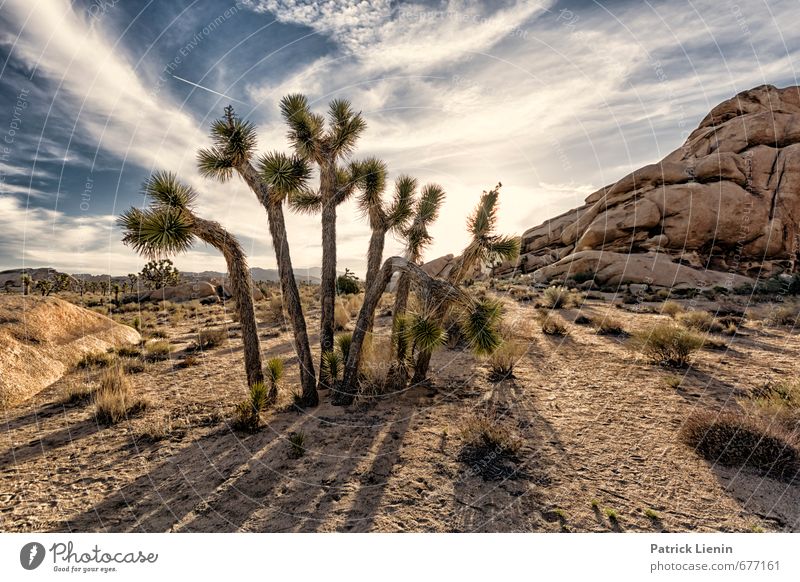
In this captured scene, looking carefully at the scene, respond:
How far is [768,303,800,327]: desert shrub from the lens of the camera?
13.1 m

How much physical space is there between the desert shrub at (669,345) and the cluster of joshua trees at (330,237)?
5.07 meters

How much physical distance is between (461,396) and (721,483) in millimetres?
4394

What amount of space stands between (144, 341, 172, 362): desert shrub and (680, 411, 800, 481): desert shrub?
14.0 m

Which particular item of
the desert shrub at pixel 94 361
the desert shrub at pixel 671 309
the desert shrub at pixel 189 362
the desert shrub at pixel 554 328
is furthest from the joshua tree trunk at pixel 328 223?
the desert shrub at pixel 671 309

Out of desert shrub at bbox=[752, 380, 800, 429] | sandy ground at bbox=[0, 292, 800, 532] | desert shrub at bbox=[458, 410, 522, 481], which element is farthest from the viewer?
desert shrub at bbox=[752, 380, 800, 429]

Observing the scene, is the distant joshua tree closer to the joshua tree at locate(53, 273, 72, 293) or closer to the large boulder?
the joshua tree at locate(53, 273, 72, 293)

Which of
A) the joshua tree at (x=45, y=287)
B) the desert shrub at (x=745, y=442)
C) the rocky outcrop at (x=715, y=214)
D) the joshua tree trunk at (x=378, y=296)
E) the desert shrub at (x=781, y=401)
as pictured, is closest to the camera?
the desert shrub at (x=745, y=442)

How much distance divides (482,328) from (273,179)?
511 cm

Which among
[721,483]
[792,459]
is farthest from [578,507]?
[792,459]

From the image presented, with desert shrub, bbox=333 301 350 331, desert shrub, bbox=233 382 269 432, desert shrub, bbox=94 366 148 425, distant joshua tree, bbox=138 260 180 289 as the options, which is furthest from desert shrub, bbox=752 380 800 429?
distant joshua tree, bbox=138 260 180 289

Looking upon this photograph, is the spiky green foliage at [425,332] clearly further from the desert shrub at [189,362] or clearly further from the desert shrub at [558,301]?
the desert shrub at [558,301]
